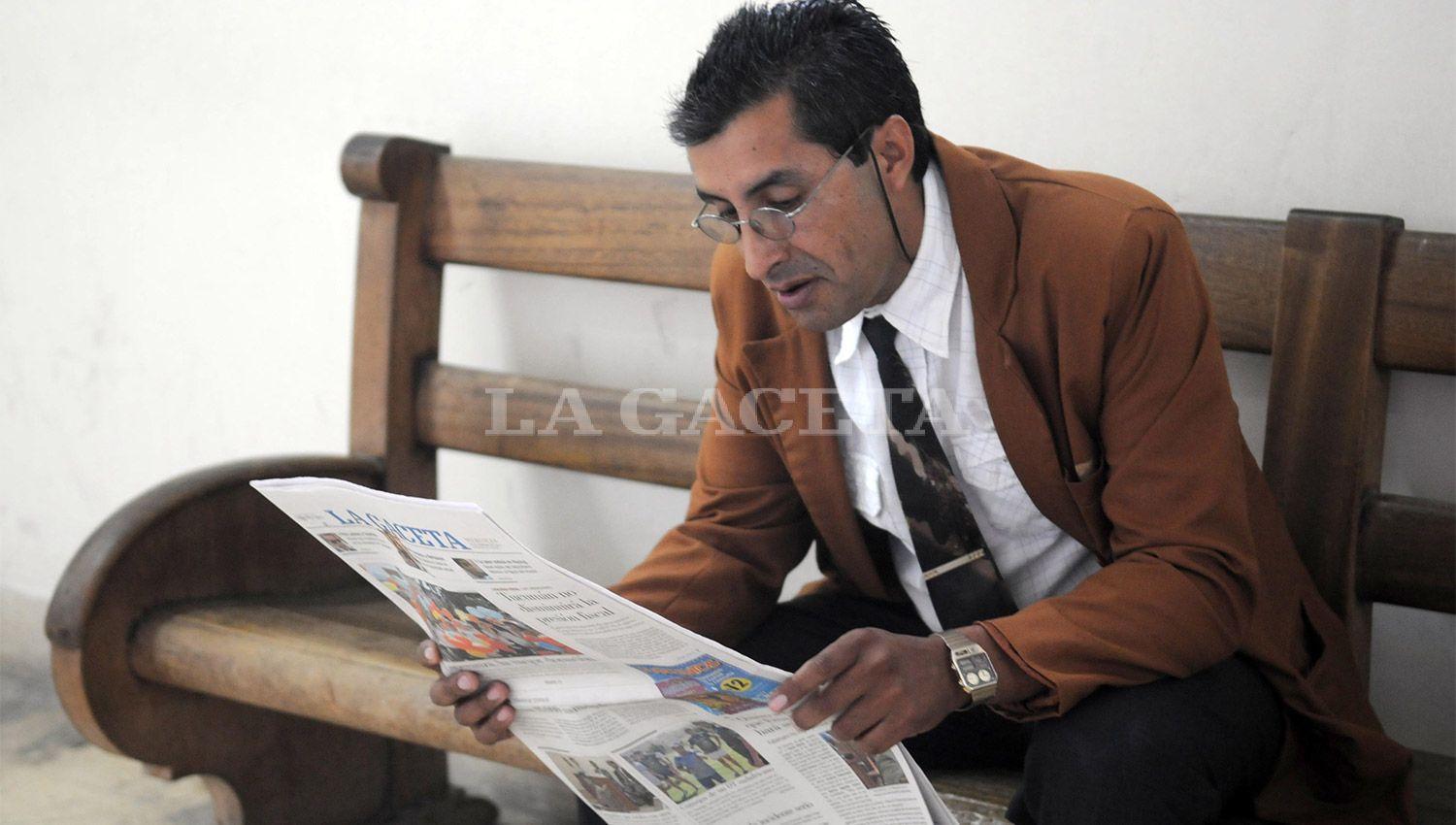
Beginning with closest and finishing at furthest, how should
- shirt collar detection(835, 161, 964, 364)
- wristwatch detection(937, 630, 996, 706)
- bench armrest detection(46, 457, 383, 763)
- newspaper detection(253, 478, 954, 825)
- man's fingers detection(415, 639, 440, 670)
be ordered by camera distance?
1. newspaper detection(253, 478, 954, 825)
2. wristwatch detection(937, 630, 996, 706)
3. man's fingers detection(415, 639, 440, 670)
4. shirt collar detection(835, 161, 964, 364)
5. bench armrest detection(46, 457, 383, 763)

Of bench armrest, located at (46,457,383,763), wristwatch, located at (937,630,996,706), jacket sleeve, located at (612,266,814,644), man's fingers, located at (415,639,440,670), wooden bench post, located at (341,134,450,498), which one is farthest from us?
wooden bench post, located at (341,134,450,498)

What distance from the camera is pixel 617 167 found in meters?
2.17

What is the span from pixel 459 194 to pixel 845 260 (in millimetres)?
917

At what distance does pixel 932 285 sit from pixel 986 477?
212 mm

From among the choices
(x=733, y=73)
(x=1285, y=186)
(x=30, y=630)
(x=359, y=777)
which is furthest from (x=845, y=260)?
(x=30, y=630)

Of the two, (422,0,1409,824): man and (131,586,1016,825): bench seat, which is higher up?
(422,0,1409,824): man

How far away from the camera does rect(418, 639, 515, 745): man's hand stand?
1.37m

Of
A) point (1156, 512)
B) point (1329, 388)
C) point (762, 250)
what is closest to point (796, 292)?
point (762, 250)

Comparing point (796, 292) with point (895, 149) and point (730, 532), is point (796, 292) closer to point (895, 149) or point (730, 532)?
point (895, 149)

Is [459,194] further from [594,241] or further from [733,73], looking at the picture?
[733,73]

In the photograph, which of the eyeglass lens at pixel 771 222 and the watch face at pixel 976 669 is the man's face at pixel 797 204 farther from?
the watch face at pixel 976 669

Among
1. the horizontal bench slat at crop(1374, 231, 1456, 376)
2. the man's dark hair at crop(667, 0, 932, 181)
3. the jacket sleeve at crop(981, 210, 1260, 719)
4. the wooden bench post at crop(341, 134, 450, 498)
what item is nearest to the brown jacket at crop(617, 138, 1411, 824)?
the jacket sleeve at crop(981, 210, 1260, 719)

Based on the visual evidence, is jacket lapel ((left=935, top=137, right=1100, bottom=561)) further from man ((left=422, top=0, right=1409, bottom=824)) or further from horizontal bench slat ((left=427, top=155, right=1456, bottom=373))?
horizontal bench slat ((left=427, top=155, right=1456, bottom=373))

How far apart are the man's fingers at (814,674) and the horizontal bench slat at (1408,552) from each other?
787mm
